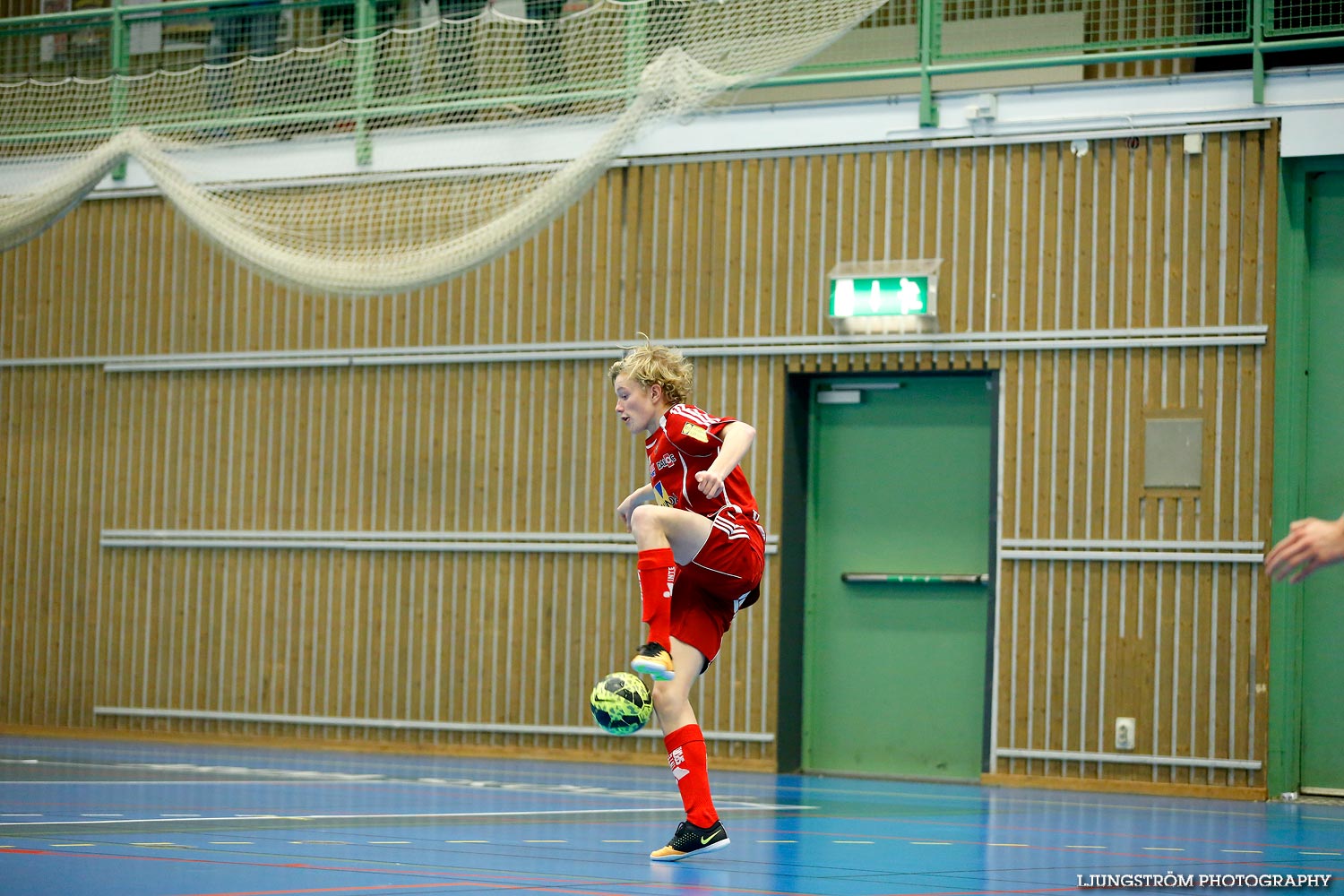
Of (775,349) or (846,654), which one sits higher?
(775,349)

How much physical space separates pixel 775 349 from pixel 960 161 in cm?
196

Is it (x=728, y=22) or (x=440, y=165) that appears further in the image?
(x=440, y=165)

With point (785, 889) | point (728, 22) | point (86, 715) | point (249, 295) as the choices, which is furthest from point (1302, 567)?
point (86, 715)

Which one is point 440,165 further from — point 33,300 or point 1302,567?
point 1302,567

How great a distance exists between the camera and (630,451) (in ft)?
41.6

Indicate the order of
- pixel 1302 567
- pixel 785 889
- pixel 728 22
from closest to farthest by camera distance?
pixel 1302 567 → pixel 785 889 → pixel 728 22

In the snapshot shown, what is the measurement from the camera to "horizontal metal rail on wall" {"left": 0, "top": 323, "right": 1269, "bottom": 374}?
11141 mm

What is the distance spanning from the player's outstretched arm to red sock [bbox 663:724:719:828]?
34.3 inches

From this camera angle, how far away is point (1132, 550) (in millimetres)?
11156

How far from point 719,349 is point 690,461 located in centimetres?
650

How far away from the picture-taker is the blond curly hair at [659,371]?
5.96m

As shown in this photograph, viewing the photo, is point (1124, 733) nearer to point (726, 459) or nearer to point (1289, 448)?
point (1289, 448)

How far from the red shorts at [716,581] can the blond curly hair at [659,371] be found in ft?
1.72

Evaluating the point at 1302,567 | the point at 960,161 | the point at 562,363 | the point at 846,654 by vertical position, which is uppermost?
the point at 960,161
